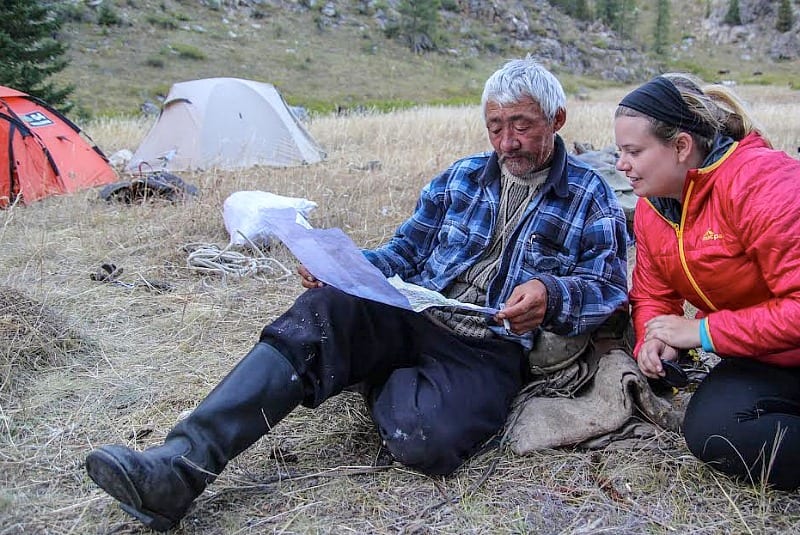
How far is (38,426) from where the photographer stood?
233cm

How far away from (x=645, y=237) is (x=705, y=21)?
65596 mm

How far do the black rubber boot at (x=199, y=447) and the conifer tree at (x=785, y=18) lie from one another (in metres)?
58.8

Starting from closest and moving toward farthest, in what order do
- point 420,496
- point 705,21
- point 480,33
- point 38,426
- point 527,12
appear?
point 420,496 → point 38,426 → point 480,33 → point 527,12 → point 705,21

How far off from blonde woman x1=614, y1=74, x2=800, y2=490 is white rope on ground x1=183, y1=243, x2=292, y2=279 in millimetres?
2260

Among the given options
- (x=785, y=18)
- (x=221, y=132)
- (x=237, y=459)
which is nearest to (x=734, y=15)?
(x=785, y=18)

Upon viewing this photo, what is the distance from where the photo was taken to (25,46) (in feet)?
33.3

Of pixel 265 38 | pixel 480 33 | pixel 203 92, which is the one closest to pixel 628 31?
pixel 480 33

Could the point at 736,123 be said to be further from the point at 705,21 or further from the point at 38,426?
the point at 705,21

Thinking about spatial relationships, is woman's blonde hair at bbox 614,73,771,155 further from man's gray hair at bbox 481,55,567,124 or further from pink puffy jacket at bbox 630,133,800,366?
man's gray hair at bbox 481,55,567,124

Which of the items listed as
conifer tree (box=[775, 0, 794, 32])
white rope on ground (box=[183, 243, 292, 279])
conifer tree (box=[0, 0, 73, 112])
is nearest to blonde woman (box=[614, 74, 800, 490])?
white rope on ground (box=[183, 243, 292, 279])

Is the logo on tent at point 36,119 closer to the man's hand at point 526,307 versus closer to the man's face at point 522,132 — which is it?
the man's face at point 522,132

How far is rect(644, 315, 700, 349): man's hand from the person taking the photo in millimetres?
1929

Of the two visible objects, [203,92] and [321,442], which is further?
[203,92]

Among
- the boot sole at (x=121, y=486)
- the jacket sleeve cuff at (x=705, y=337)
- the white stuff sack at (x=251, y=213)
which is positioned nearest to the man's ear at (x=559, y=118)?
the jacket sleeve cuff at (x=705, y=337)
